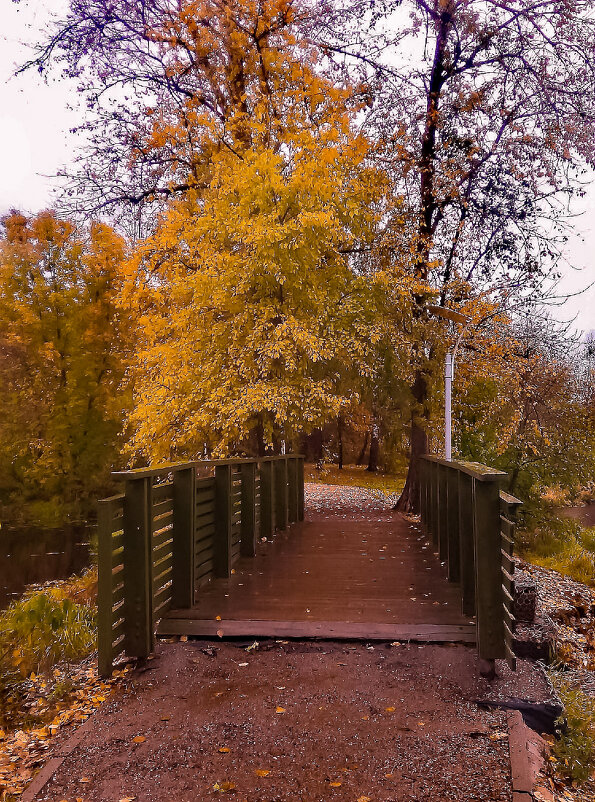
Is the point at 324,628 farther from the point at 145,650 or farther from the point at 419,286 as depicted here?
the point at 419,286

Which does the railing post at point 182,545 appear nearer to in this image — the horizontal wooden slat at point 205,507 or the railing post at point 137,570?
the horizontal wooden slat at point 205,507

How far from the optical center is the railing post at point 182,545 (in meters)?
6.01

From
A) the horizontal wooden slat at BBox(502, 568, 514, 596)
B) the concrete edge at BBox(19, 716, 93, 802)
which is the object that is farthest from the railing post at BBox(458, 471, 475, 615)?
the concrete edge at BBox(19, 716, 93, 802)

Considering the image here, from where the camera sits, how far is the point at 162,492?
5711 millimetres

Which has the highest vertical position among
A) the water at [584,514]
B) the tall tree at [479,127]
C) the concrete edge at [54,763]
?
the tall tree at [479,127]

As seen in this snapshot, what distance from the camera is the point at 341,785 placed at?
3.32m

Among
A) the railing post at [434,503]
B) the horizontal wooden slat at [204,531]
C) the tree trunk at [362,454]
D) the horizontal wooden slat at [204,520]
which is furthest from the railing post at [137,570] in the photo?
the tree trunk at [362,454]

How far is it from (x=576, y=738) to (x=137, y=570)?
2823 millimetres

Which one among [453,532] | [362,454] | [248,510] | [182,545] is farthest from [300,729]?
[362,454]

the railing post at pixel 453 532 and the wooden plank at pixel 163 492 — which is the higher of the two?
the wooden plank at pixel 163 492

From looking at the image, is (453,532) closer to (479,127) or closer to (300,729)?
(300,729)

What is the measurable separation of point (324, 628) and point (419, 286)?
9.11 m

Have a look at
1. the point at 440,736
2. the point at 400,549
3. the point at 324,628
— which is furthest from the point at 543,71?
the point at 440,736

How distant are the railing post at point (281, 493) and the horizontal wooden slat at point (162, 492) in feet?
19.0
